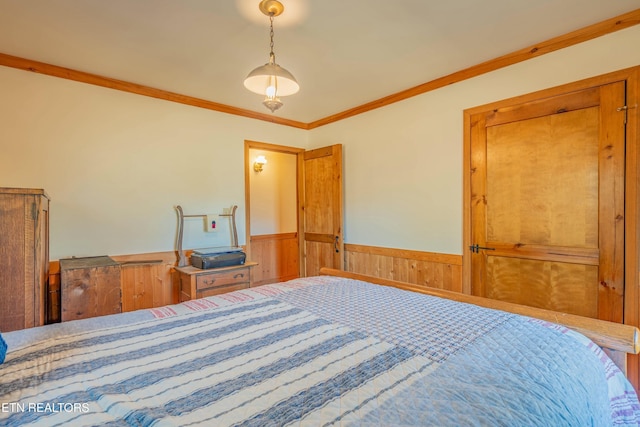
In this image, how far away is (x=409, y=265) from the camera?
10.2 feet

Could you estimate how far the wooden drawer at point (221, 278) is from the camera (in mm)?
2932

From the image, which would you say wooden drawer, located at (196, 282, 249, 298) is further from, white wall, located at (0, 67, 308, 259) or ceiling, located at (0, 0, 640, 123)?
ceiling, located at (0, 0, 640, 123)

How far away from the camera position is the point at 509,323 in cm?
131

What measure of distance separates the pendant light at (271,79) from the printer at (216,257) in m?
1.76

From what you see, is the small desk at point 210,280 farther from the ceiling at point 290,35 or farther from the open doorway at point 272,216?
the ceiling at point 290,35

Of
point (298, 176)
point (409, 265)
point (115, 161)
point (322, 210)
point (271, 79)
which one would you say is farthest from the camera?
point (298, 176)

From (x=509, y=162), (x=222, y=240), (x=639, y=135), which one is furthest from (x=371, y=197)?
(x=639, y=135)

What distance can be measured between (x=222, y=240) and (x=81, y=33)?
2.15m

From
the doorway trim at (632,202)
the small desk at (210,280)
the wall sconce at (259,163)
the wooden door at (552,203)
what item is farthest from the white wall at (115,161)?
the doorway trim at (632,202)

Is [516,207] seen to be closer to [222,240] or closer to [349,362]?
[349,362]

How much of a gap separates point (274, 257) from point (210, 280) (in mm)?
2086

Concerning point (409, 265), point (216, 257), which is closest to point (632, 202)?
point (409, 265)

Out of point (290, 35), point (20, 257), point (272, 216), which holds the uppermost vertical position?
point (290, 35)

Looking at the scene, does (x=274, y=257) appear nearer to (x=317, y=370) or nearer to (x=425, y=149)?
(x=425, y=149)
